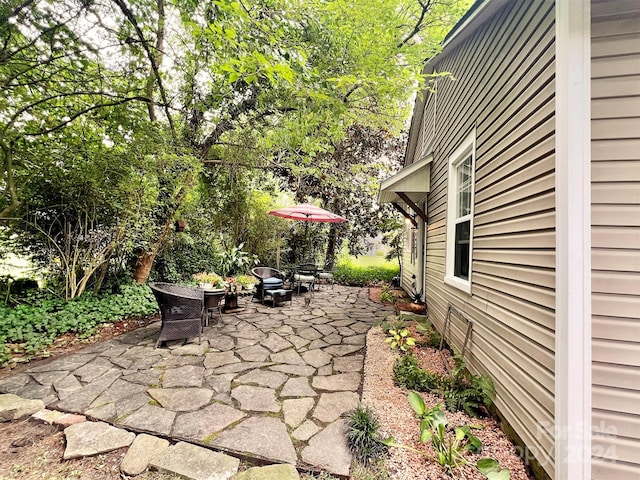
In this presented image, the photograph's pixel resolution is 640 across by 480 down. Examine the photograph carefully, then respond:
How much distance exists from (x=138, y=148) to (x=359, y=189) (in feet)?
26.7

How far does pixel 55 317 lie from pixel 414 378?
200 inches

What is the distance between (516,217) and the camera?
2.08 metres

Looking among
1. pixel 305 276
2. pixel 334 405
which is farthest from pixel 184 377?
pixel 305 276

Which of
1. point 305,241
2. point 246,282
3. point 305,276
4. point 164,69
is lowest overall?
point 246,282

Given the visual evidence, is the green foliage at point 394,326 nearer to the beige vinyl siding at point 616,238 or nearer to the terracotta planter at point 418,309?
the terracotta planter at point 418,309

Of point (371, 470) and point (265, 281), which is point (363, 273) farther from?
point (371, 470)

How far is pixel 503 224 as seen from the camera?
7.51 feet

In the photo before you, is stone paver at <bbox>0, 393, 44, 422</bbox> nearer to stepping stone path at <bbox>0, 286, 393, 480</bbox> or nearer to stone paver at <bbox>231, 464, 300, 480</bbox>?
stepping stone path at <bbox>0, 286, 393, 480</bbox>

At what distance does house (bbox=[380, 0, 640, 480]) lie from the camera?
1.43 metres

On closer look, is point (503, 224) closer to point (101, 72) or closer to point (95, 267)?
point (101, 72)

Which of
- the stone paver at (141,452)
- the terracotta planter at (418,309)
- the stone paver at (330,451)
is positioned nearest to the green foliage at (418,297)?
the terracotta planter at (418,309)

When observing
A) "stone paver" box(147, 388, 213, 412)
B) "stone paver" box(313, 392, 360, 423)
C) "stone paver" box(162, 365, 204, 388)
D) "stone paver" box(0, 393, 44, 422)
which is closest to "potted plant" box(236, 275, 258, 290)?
"stone paver" box(162, 365, 204, 388)

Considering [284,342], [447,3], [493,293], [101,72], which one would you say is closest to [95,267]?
[101,72]

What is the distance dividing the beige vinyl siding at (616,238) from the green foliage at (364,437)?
120cm
